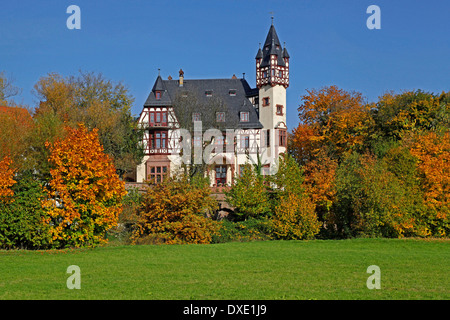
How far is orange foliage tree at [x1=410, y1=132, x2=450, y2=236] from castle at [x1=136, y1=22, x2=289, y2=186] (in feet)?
52.1

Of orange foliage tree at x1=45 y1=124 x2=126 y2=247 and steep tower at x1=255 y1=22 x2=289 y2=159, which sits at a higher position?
steep tower at x1=255 y1=22 x2=289 y2=159

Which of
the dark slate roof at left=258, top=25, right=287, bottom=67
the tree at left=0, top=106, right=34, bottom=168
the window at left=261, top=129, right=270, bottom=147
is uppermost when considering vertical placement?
the dark slate roof at left=258, top=25, right=287, bottom=67

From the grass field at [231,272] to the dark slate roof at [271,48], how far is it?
92.8 ft

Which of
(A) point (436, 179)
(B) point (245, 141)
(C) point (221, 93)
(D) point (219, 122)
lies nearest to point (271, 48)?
(C) point (221, 93)

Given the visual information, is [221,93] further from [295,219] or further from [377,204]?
[377,204]

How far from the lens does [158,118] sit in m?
51.4

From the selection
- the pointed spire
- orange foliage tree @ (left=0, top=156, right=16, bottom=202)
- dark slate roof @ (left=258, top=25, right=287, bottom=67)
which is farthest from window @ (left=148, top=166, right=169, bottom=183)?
orange foliage tree @ (left=0, top=156, right=16, bottom=202)

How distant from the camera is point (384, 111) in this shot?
4662cm

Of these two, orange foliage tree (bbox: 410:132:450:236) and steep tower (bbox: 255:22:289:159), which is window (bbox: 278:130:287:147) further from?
orange foliage tree (bbox: 410:132:450:236)

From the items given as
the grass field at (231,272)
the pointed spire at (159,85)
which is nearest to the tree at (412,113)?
the grass field at (231,272)

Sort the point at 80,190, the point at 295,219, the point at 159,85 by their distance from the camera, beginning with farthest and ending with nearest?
1. the point at 159,85
2. the point at 295,219
3. the point at 80,190

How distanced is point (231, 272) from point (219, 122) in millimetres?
30883

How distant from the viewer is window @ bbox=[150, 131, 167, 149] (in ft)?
167
